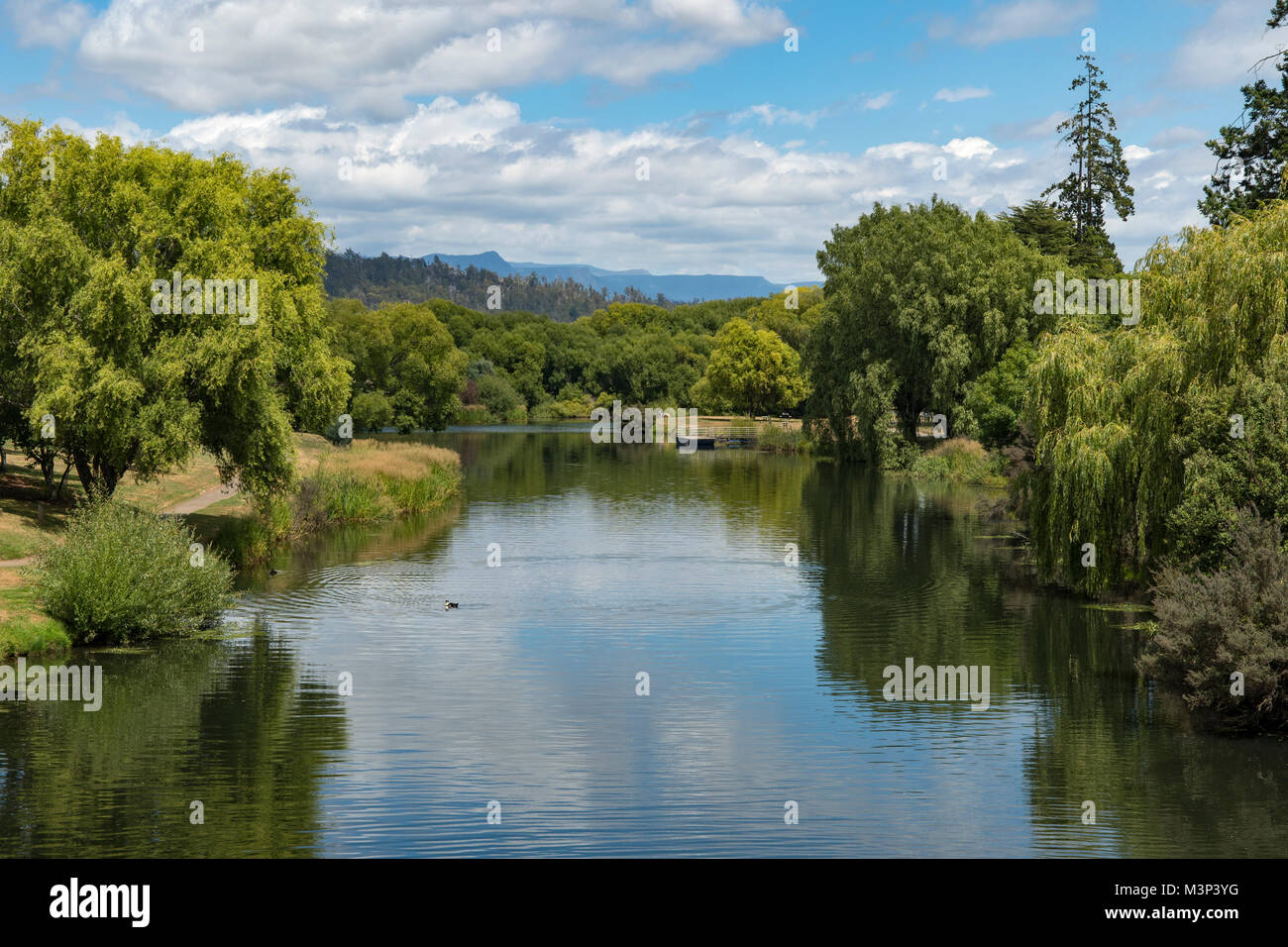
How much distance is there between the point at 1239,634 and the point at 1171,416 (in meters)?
8.38

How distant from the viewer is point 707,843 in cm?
1602

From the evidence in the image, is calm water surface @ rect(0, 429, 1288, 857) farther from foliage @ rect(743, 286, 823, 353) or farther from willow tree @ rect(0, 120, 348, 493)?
foliage @ rect(743, 286, 823, 353)

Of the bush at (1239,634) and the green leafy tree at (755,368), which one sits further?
the green leafy tree at (755,368)

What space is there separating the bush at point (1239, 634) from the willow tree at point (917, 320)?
5080cm

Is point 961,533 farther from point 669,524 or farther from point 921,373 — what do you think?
point 921,373

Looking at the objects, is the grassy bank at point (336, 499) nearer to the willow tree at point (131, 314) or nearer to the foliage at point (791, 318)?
the willow tree at point (131, 314)

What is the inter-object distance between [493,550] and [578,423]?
108 m

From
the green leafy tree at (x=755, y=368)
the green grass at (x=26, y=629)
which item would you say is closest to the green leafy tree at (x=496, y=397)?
the green leafy tree at (x=755, y=368)

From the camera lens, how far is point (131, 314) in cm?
3284

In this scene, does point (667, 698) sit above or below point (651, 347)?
below

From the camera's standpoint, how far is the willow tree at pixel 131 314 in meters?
32.3

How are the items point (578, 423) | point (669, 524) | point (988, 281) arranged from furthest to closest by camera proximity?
point (578, 423)
point (988, 281)
point (669, 524)

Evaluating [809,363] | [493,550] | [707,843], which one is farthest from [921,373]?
[707,843]

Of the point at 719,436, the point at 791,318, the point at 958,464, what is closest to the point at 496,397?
the point at 791,318
